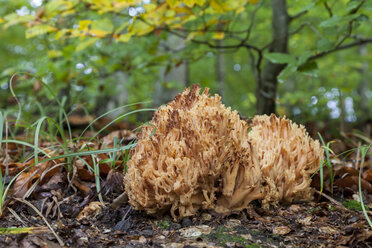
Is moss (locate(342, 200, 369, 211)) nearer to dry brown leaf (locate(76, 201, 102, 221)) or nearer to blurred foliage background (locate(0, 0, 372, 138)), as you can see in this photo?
blurred foliage background (locate(0, 0, 372, 138))

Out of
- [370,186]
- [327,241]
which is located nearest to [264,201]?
[327,241]

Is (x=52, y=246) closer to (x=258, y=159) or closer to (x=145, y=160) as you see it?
(x=145, y=160)

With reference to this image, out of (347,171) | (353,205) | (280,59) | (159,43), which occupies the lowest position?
(353,205)

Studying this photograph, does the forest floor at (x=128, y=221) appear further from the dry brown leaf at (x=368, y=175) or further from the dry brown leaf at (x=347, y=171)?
the dry brown leaf at (x=368, y=175)

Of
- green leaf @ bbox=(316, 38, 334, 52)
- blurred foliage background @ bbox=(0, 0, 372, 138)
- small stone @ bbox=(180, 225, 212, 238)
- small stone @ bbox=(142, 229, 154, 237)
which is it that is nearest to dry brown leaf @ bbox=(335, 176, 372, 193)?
blurred foliage background @ bbox=(0, 0, 372, 138)

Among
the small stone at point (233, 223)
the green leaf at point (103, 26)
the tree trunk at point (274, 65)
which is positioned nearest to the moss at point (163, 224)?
the small stone at point (233, 223)

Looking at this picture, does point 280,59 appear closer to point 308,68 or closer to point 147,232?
point 308,68

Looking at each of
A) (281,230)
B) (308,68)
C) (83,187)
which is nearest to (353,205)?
(281,230)
